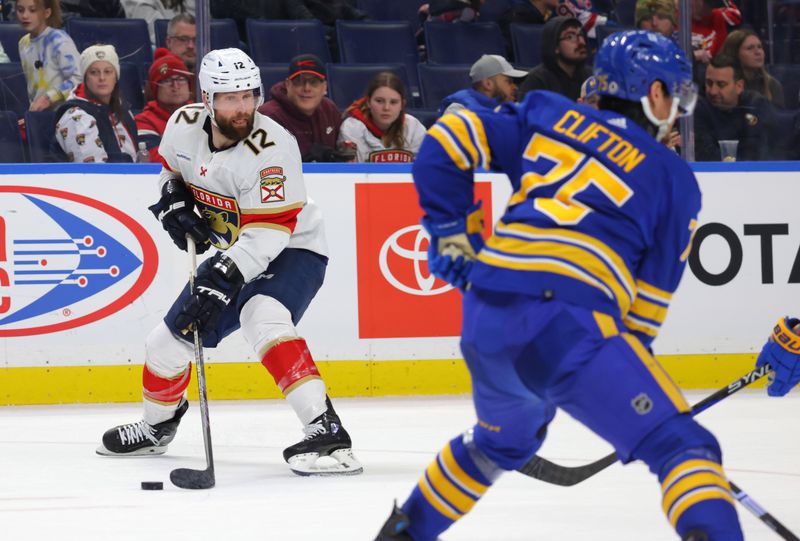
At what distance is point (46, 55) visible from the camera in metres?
5.83

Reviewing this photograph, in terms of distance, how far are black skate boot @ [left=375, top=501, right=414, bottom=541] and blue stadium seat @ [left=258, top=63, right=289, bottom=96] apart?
3.73 metres

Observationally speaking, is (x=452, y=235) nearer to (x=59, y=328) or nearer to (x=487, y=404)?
(x=487, y=404)

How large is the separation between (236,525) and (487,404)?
1041 millimetres

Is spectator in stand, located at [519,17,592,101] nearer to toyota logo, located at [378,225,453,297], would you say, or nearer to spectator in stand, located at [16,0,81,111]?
toyota logo, located at [378,225,453,297]

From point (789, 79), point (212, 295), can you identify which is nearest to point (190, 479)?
point (212, 295)

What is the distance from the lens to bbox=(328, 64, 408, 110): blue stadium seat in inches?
246

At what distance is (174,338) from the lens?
432 centimetres

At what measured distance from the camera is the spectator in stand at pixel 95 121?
573cm

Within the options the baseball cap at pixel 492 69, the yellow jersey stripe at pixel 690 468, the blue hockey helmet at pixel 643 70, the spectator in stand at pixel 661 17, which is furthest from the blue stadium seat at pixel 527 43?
the yellow jersey stripe at pixel 690 468

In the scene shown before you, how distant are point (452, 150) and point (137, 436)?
7.74ft

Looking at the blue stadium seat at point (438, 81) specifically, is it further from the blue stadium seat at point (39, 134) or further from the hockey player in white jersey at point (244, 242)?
the hockey player in white jersey at point (244, 242)

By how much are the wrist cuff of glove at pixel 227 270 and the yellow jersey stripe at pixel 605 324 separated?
1841 millimetres

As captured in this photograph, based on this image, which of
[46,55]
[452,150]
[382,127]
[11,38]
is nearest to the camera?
[452,150]

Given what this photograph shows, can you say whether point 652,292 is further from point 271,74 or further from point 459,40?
point 459,40
